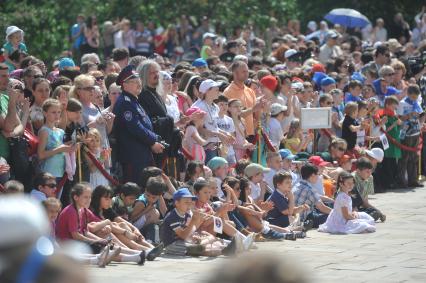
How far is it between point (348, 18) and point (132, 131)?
730 inches

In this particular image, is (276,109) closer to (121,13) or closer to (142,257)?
(142,257)

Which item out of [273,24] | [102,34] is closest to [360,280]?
[102,34]

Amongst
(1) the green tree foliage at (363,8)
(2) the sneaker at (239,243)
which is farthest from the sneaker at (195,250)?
(1) the green tree foliage at (363,8)

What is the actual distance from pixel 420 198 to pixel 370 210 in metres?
2.93

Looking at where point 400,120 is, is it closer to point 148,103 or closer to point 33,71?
point 148,103

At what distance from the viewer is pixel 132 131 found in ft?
40.4

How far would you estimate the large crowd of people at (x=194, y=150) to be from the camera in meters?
11.1

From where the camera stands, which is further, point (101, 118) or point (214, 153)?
point (214, 153)

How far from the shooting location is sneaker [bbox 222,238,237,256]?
11.5 metres

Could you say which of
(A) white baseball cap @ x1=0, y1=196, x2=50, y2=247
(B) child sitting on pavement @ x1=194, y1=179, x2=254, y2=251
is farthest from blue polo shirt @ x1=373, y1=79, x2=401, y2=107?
(A) white baseball cap @ x1=0, y1=196, x2=50, y2=247

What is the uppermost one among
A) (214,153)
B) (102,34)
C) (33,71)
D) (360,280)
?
(102,34)

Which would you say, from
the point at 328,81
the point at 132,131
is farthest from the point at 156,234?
the point at 328,81

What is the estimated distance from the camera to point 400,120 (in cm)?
1858

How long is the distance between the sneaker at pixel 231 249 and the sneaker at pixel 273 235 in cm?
139
